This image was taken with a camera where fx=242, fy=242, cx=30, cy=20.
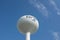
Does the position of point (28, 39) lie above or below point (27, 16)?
below

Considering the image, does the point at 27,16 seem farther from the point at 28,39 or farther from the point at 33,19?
the point at 28,39

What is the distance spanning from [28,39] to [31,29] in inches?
69.3

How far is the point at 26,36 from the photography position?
39.6 m

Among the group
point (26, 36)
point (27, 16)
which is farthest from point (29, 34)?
point (27, 16)

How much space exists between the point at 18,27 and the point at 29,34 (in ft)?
7.12

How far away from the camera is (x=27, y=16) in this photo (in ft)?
130

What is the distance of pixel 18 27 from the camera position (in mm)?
40000

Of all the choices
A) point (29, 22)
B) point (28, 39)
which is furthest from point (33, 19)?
point (28, 39)

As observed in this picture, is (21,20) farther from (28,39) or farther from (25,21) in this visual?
(28,39)

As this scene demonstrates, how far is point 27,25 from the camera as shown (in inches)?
1535

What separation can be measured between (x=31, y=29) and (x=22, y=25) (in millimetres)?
1639

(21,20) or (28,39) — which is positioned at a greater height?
(21,20)

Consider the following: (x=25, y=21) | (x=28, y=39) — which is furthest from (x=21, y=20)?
(x=28, y=39)

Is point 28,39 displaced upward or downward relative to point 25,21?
downward
